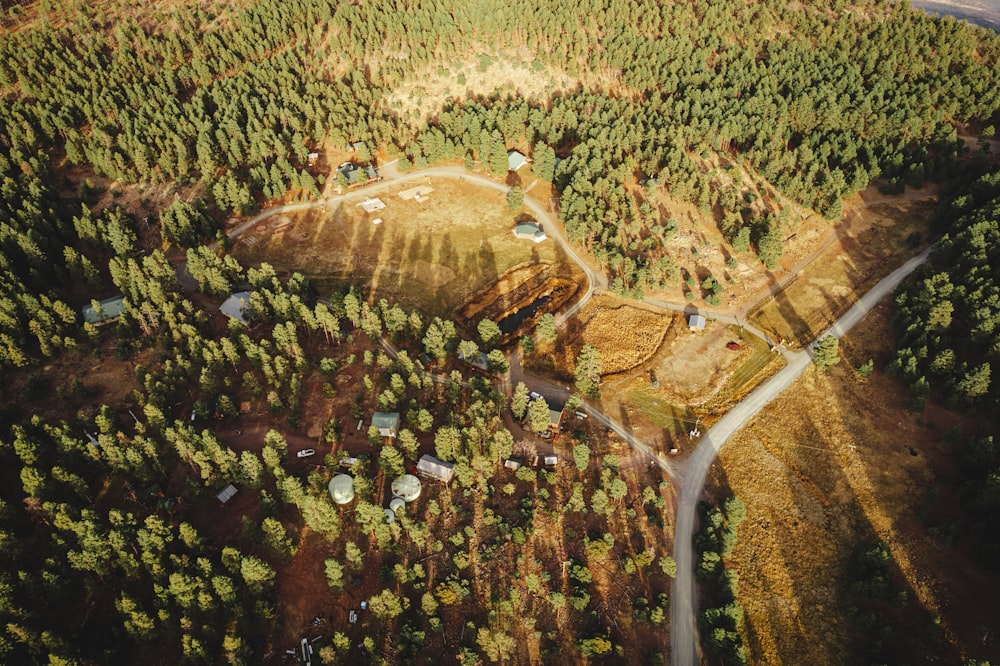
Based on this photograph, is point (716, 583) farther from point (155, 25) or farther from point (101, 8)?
point (101, 8)

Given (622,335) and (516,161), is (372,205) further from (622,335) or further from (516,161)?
(622,335)

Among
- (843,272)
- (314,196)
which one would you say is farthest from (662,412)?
(314,196)

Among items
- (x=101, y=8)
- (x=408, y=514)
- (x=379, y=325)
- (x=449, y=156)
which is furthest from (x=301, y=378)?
(x=101, y=8)

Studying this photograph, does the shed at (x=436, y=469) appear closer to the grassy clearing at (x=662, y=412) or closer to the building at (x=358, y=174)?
the grassy clearing at (x=662, y=412)

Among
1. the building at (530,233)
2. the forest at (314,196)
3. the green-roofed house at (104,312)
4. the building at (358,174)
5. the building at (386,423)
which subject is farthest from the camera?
the building at (358,174)

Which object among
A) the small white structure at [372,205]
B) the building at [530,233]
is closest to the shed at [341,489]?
the building at [530,233]
